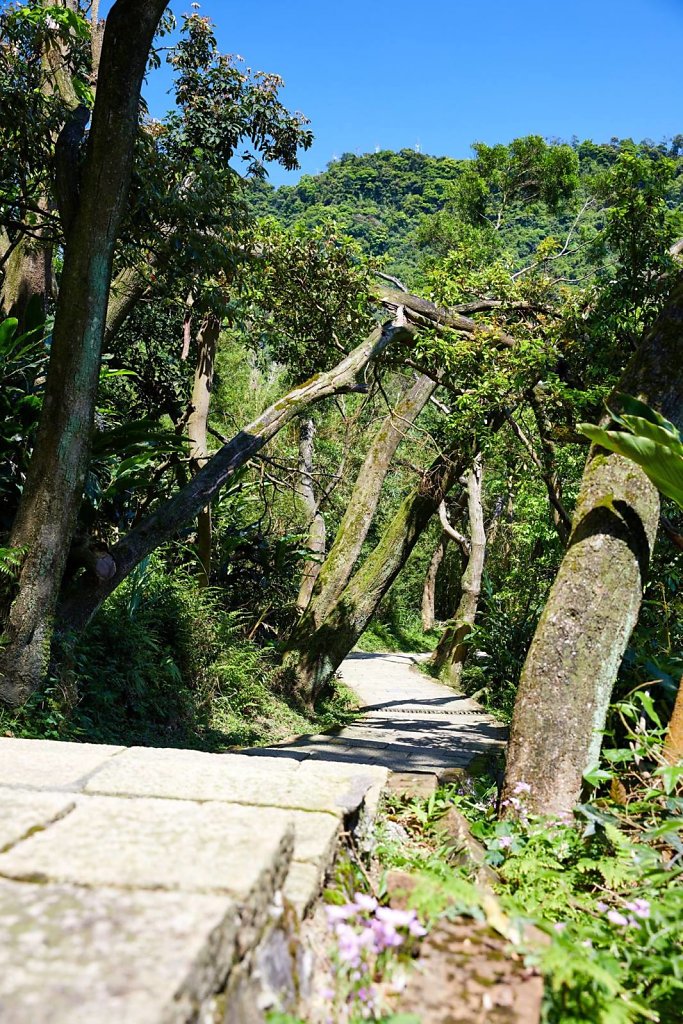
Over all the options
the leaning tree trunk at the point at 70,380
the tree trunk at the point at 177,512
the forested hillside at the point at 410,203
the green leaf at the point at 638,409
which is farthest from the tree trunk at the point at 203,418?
the forested hillside at the point at 410,203

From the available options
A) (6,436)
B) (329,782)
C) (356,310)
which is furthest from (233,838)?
(356,310)

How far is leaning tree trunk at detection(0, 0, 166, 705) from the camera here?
14.6 feet

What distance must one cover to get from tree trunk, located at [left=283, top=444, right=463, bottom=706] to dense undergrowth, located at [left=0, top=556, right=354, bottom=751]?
33 centimetres

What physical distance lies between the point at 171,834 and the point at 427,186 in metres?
38.4

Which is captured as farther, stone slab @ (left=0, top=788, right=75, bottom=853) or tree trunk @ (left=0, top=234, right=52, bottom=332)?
tree trunk @ (left=0, top=234, right=52, bottom=332)

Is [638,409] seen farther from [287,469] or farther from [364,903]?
[287,469]

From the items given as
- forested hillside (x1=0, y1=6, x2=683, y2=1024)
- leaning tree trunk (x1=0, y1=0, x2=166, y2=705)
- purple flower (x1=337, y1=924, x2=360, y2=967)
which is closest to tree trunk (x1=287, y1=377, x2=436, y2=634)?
forested hillside (x1=0, y1=6, x2=683, y2=1024)

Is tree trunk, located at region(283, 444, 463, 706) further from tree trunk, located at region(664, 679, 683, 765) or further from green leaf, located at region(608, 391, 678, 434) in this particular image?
tree trunk, located at region(664, 679, 683, 765)

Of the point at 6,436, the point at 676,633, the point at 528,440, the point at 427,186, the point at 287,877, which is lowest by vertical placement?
the point at 287,877

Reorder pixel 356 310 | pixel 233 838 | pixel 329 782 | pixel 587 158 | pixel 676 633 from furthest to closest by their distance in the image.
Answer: pixel 587 158 → pixel 356 310 → pixel 676 633 → pixel 329 782 → pixel 233 838

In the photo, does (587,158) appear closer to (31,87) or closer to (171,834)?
(31,87)

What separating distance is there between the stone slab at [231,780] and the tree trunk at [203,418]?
6.09 meters

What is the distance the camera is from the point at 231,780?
209cm

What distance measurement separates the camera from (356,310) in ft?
26.9
